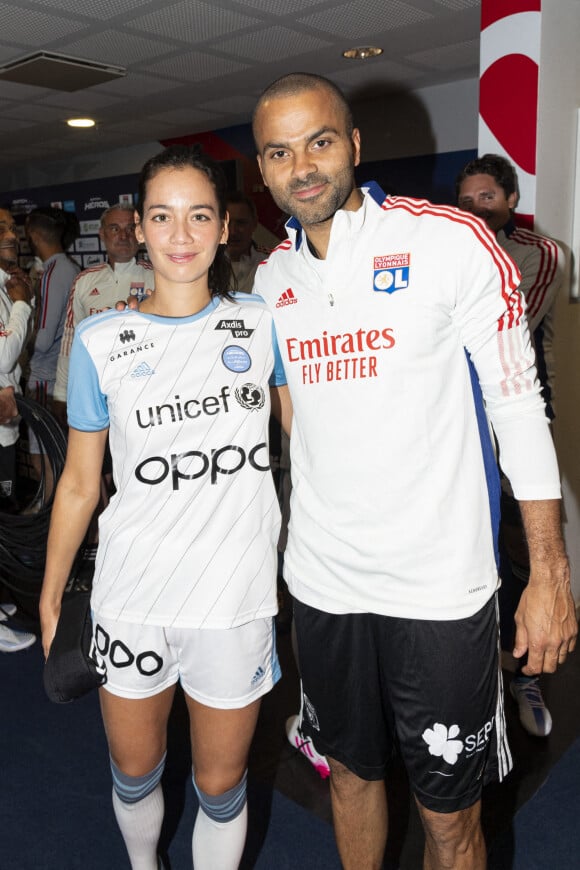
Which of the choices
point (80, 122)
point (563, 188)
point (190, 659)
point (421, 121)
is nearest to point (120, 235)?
point (563, 188)

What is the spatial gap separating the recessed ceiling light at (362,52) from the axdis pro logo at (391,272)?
3718 mm

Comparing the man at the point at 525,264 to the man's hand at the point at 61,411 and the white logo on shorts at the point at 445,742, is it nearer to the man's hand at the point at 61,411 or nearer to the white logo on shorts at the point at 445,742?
the white logo on shorts at the point at 445,742

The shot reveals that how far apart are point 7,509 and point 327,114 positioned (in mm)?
2536

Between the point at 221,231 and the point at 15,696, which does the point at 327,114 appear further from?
the point at 15,696

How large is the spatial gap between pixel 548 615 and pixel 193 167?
1041mm

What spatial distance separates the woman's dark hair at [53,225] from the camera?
420cm

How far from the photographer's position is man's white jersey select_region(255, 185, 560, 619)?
1.25 m

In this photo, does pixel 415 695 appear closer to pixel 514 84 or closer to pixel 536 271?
pixel 536 271

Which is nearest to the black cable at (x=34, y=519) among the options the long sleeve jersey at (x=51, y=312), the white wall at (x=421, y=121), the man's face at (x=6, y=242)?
the man's face at (x=6, y=242)

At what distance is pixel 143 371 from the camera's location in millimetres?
1348

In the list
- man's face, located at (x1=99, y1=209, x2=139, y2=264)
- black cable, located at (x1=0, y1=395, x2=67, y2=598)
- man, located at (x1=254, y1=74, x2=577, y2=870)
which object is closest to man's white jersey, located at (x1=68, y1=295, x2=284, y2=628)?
man, located at (x1=254, y1=74, x2=577, y2=870)

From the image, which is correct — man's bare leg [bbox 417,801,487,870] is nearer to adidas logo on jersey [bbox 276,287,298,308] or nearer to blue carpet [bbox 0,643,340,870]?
blue carpet [bbox 0,643,340,870]

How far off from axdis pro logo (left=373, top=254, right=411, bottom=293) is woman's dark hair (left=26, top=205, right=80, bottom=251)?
339 cm

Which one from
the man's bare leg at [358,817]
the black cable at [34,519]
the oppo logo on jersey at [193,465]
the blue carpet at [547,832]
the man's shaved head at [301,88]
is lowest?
the blue carpet at [547,832]
